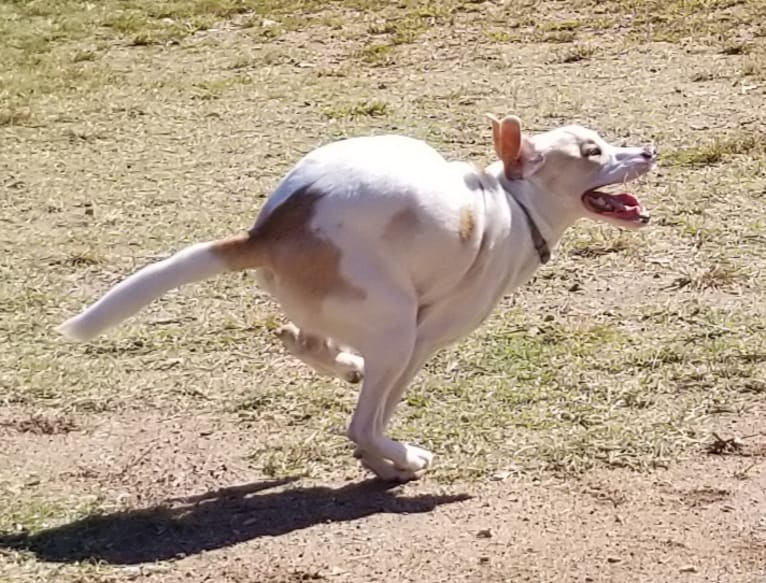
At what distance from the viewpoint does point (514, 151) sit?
16.8ft

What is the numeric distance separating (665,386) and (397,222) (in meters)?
1.39

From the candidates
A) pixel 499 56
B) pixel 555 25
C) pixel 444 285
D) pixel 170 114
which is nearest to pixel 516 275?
pixel 444 285

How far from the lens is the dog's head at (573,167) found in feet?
16.9

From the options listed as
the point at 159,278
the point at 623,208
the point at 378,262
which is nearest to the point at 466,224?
the point at 378,262

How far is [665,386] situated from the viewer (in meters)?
5.54

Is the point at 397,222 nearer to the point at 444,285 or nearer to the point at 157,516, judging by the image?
the point at 444,285

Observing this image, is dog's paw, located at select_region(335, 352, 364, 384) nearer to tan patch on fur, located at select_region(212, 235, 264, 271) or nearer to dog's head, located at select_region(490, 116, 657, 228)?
tan patch on fur, located at select_region(212, 235, 264, 271)

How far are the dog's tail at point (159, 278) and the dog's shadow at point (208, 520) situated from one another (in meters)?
0.55

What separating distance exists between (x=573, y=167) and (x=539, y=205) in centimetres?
17

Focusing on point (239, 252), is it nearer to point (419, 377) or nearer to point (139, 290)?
point (139, 290)

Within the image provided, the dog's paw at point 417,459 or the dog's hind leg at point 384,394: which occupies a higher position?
the dog's hind leg at point 384,394

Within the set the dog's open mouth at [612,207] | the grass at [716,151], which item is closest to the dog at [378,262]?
the dog's open mouth at [612,207]

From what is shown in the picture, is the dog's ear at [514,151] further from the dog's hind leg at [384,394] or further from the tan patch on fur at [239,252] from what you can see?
the tan patch on fur at [239,252]

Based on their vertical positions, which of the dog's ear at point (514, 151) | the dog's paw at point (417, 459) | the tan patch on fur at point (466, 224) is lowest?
the dog's paw at point (417, 459)
